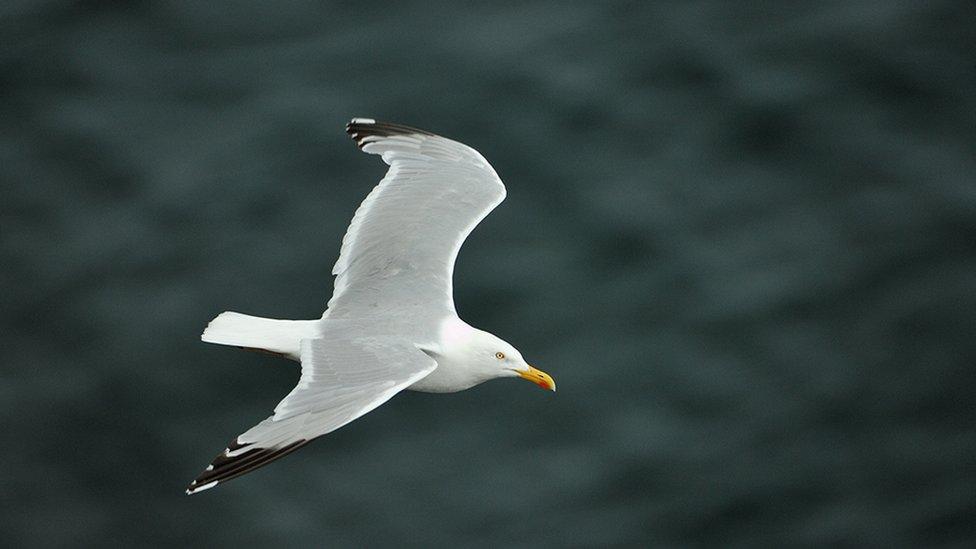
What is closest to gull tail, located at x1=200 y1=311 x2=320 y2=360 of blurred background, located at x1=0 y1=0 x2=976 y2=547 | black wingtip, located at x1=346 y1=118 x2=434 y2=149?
blurred background, located at x1=0 y1=0 x2=976 y2=547

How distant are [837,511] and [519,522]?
6.97 feet

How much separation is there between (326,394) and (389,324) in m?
1.09

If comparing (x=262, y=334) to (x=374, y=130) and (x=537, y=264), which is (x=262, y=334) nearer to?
(x=374, y=130)

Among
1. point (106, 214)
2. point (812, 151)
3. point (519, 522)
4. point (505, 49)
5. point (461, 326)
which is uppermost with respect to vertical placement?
point (505, 49)

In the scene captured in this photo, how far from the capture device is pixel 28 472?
10.8m

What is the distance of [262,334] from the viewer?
1000cm

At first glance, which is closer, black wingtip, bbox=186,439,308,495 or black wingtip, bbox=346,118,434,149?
black wingtip, bbox=186,439,308,495

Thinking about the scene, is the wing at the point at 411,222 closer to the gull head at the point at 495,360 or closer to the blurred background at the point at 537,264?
the gull head at the point at 495,360

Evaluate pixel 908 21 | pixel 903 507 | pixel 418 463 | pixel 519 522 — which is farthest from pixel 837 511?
pixel 908 21

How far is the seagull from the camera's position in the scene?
8875 mm

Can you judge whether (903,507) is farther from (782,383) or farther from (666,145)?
(666,145)

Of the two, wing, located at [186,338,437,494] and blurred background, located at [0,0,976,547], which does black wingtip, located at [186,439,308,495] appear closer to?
wing, located at [186,338,437,494]

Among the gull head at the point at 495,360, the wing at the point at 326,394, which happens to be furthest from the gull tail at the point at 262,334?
the gull head at the point at 495,360

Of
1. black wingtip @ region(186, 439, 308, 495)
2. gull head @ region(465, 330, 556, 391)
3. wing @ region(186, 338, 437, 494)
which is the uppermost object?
gull head @ region(465, 330, 556, 391)
